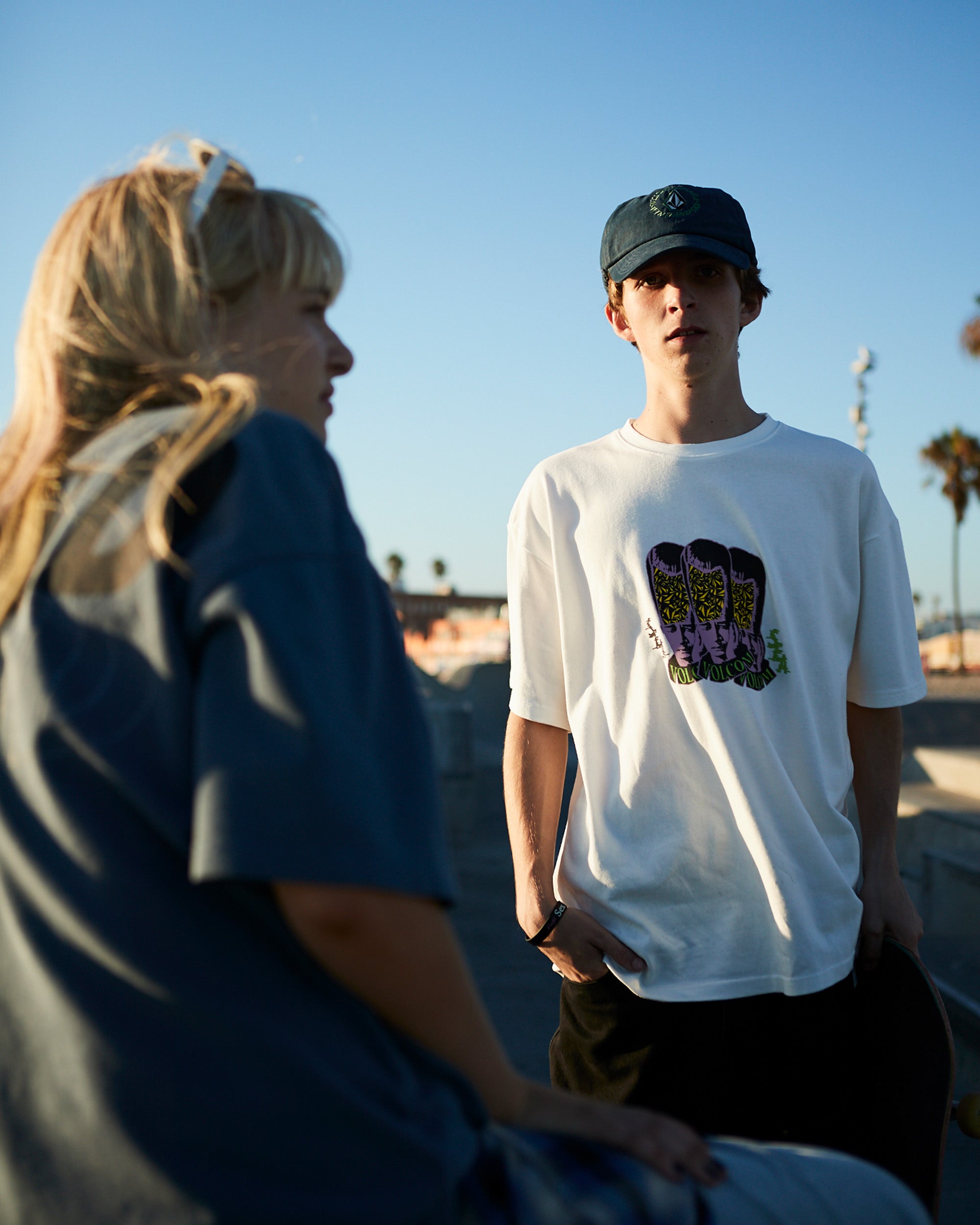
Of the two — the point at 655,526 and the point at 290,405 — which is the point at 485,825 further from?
the point at 290,405

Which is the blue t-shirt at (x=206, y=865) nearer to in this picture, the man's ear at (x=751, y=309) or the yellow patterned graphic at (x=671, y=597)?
the yellow patterned graphic at (x=671, y=597)

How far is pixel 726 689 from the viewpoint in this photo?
2.07 metres

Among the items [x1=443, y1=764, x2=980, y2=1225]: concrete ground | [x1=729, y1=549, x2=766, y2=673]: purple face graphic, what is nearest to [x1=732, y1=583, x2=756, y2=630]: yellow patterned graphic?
[x1=729, y1=549, x2=766, y2=673]: purple face graphic

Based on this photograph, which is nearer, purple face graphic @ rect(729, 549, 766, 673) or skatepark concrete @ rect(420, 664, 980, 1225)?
purple face graphic @ rect(729, 549, 766, 673)

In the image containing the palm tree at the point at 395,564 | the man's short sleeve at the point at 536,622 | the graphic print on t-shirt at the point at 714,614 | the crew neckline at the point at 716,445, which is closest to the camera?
the graphic print on t-shirt at the point at 714,614

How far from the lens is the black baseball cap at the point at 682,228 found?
226 cm

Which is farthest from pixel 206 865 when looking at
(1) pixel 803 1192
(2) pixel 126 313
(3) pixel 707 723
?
(3) pixel 707 723

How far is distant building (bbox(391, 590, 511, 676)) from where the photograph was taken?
32500 millimetres

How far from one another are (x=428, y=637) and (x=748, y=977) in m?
39.4

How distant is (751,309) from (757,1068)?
1.73 metres

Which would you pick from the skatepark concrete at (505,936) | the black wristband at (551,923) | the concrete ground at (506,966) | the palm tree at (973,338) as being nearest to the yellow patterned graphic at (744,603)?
the black wristband at (551,923)

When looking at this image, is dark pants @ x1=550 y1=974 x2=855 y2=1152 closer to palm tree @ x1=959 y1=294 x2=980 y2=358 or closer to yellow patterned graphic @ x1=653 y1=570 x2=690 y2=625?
yellow patterned graphic @ x1=653 y1=570 x2=690 y2=625

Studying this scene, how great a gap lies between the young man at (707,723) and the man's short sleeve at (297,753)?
118cm

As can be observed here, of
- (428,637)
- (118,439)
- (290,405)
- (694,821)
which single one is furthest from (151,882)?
(428,637)
